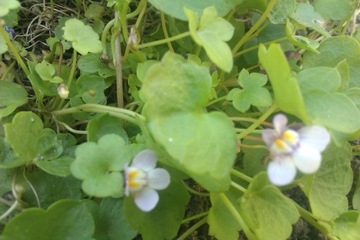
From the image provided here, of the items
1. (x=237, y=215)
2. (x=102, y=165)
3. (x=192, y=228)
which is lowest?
(x=192, y=228)

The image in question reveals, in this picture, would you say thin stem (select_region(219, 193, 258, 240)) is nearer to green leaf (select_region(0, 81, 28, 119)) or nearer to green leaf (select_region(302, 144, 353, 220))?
green leaf (select_region(302, 144, 353, 220))

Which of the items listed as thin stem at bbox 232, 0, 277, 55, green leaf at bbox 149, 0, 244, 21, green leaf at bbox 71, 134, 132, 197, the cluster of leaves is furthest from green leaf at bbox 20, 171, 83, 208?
thin stem at bbox 232, 0, 277, 55

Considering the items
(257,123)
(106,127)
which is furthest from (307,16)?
(106,127)

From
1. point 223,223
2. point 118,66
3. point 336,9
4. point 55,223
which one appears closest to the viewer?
point 55,223

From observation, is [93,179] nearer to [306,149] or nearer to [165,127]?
[165,127]

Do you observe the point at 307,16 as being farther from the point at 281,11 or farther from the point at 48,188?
the point at 48,188

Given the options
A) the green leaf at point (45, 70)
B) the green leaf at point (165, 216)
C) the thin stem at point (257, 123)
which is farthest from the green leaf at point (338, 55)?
the green leaf at point (45, 70)

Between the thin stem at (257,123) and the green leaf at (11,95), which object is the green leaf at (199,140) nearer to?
the thin stem at (257,123)
